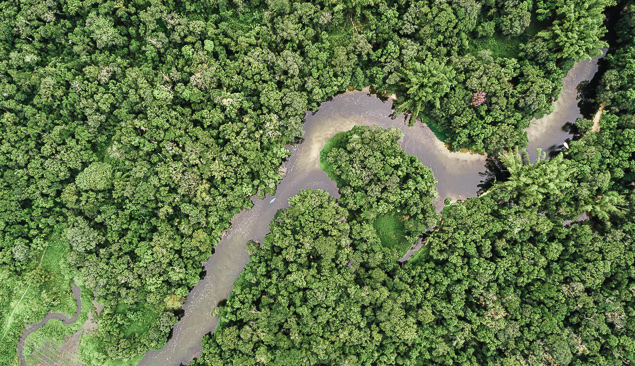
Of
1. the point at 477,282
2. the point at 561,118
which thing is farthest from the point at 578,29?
the point at 477,282

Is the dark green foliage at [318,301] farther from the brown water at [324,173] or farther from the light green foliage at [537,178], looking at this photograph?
the light green foliage at [537,178]

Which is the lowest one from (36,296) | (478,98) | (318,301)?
(318,301)

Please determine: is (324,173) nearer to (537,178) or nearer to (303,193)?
(303,193)

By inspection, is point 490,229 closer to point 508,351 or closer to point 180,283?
point 508,351

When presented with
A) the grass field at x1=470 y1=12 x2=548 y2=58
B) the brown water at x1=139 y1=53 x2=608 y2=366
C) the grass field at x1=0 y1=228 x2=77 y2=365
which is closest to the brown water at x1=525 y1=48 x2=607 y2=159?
the brown water at x1=139 y1=53 x2=608 y2=366

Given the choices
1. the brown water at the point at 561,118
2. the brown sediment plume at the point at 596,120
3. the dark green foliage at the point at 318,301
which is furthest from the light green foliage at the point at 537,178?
the dark green foliage at the point at 318,301

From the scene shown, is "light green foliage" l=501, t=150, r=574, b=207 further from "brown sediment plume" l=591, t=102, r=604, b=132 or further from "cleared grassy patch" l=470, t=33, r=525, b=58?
"cleared grassy patch" l=470, t=33, r=525, b=58

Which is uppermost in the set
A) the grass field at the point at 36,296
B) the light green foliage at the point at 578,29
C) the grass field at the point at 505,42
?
the grass field at the point at 36,296
